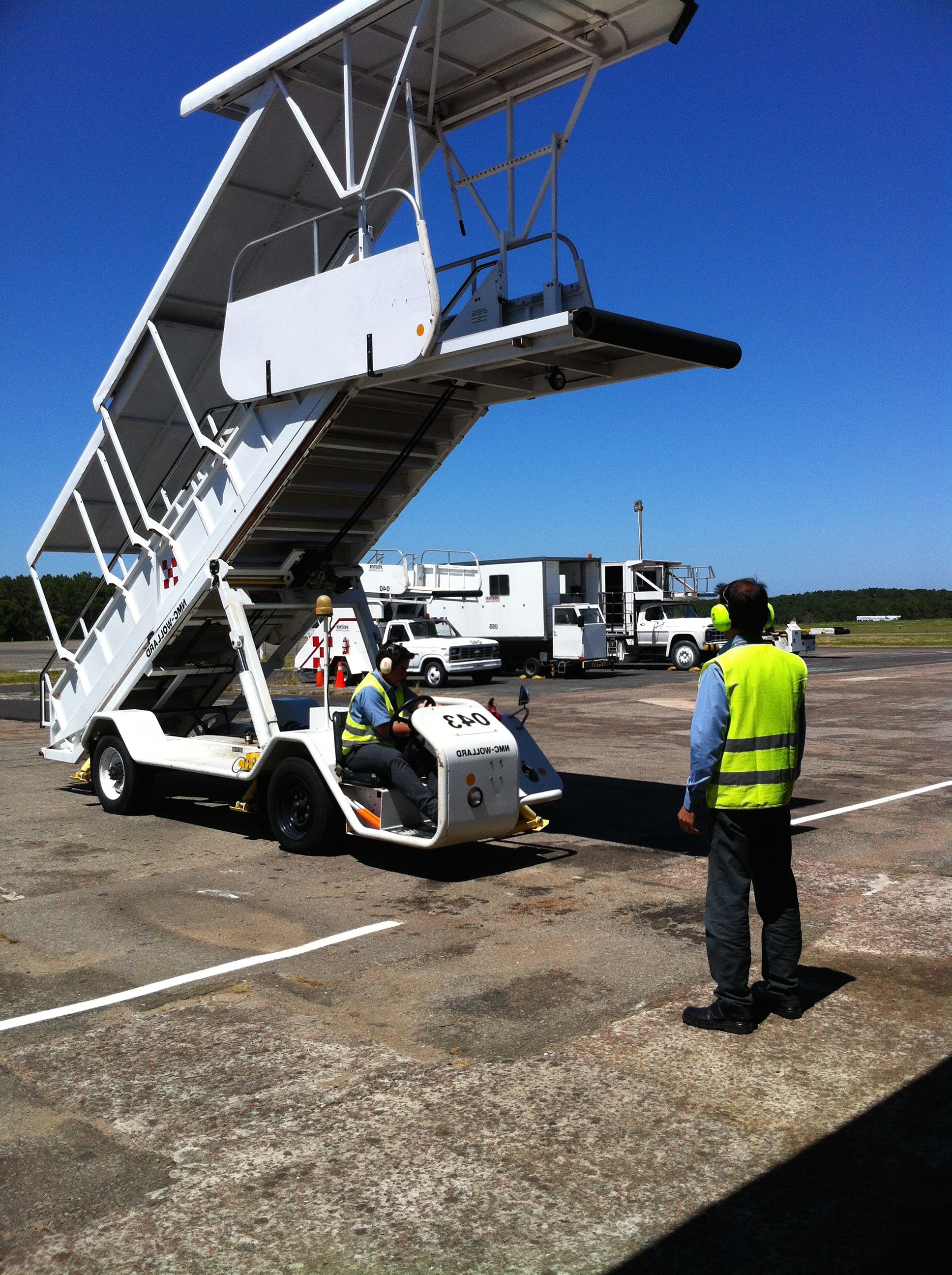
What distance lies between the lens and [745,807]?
4.85 m

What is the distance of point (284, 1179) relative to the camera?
3.66 metres

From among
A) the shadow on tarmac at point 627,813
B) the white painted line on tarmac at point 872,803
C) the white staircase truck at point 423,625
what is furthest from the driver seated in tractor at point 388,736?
the white staircase truck at point 423,625

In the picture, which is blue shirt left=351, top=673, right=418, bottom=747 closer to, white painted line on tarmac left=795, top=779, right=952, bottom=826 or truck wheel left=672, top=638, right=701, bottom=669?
white painted line on tarmac left=795, top=779, right=952, bottom=826

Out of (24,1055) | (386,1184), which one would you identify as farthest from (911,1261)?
(24,1055)

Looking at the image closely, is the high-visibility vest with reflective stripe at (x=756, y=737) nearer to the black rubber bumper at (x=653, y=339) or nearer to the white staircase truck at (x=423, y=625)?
the black rubber bumper at (x=653, y=339)

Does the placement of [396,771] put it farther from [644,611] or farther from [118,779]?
[644,611]

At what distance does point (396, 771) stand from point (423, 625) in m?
22.0

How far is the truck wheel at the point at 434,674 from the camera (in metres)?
28.8

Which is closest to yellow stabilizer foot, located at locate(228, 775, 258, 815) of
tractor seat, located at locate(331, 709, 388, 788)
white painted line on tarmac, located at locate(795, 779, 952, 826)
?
tractor seat, located at locate(331, 709, 388, 788)

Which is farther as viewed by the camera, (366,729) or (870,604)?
(870,604)

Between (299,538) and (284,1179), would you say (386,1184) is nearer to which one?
(284,1179)

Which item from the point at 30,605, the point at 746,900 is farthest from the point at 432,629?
the point at 30,605

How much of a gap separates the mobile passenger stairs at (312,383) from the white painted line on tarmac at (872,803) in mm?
2711

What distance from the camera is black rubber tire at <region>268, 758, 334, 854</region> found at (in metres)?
8.37
